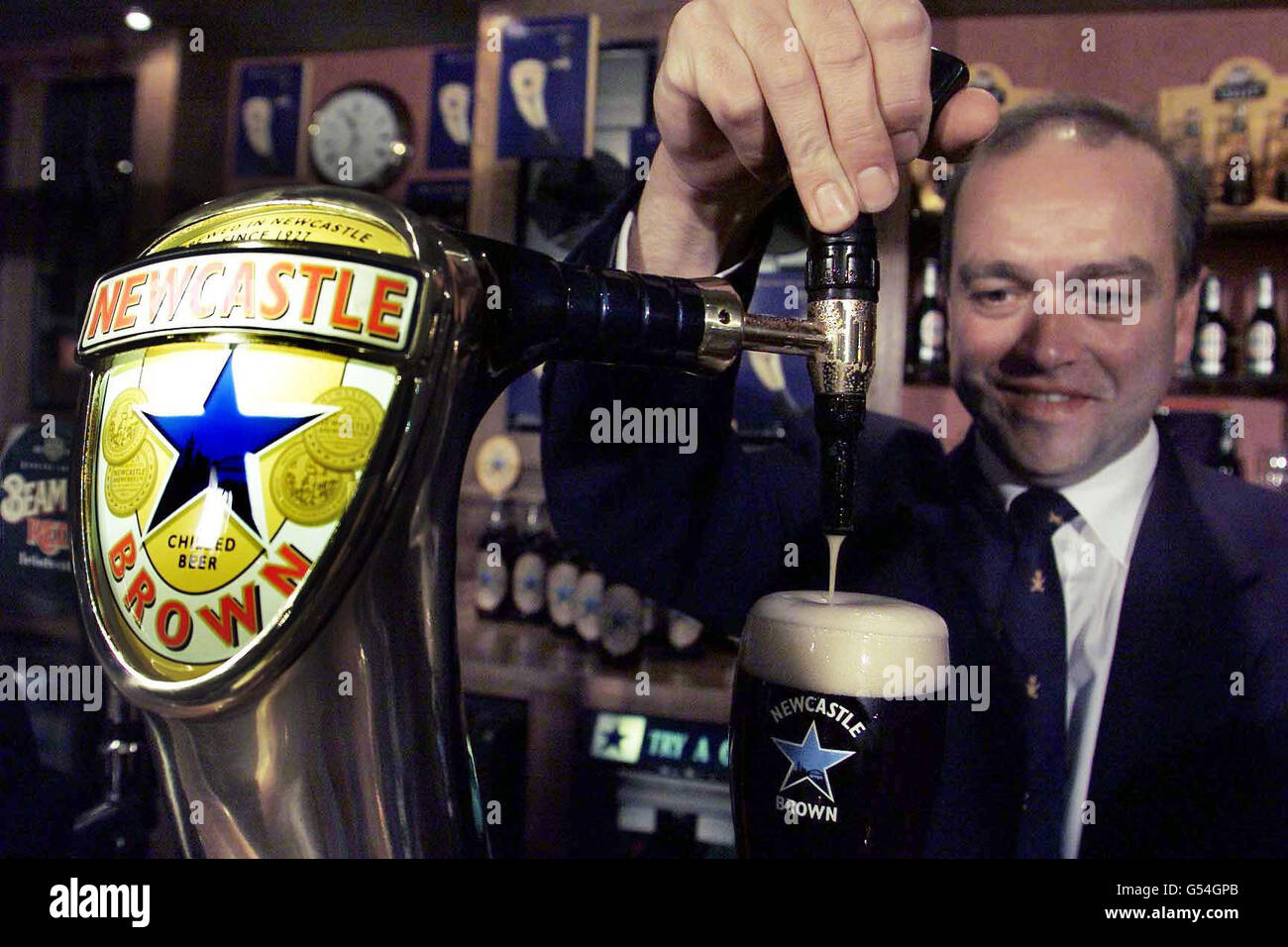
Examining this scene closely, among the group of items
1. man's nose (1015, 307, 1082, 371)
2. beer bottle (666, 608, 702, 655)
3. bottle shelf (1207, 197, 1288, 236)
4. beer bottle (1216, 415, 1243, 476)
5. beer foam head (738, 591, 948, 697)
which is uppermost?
bottle shelf (1207, 197, 1288, 236)

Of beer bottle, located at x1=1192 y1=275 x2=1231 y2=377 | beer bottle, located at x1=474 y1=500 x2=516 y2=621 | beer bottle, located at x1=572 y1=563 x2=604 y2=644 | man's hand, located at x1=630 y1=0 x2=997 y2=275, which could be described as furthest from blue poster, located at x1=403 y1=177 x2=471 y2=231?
beer bottle, located at x1=1192 y1=275 x2=1231 y2=377

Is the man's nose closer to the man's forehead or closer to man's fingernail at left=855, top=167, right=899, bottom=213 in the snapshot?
the man's forehead

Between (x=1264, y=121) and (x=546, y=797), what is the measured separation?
2.30 meters

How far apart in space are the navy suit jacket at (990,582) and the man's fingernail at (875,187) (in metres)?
0.42

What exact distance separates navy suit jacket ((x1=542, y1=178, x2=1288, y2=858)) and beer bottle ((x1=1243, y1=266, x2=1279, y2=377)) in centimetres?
89

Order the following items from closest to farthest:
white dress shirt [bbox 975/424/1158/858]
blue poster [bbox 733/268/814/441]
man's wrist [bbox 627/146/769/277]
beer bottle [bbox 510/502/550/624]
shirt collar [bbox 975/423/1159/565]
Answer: man's wrist [bbox 627/146/769/277]
white dress shirt [bbox 975/424/1158/858]
shirt collar [bbox 975/423/1159/565]
blue poster [bbox 733/268/814/441]
beer bottle [bbox 510/502/550/624]

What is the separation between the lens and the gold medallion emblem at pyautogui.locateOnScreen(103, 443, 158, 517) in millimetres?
402

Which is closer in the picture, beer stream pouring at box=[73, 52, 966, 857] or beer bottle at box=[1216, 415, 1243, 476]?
beer stream pouring at box=[73, 52, 966, 857]

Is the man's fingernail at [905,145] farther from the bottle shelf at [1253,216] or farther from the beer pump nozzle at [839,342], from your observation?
the bottle shelf at [1253,216]

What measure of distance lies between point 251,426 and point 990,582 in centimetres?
109

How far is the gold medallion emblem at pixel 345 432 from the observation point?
0.39 meters

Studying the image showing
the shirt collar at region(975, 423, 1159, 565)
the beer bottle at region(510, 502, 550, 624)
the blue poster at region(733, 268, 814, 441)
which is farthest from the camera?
the beer bottle at region(510, 502, 550, 624)

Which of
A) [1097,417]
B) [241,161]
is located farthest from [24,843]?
[241,161]
